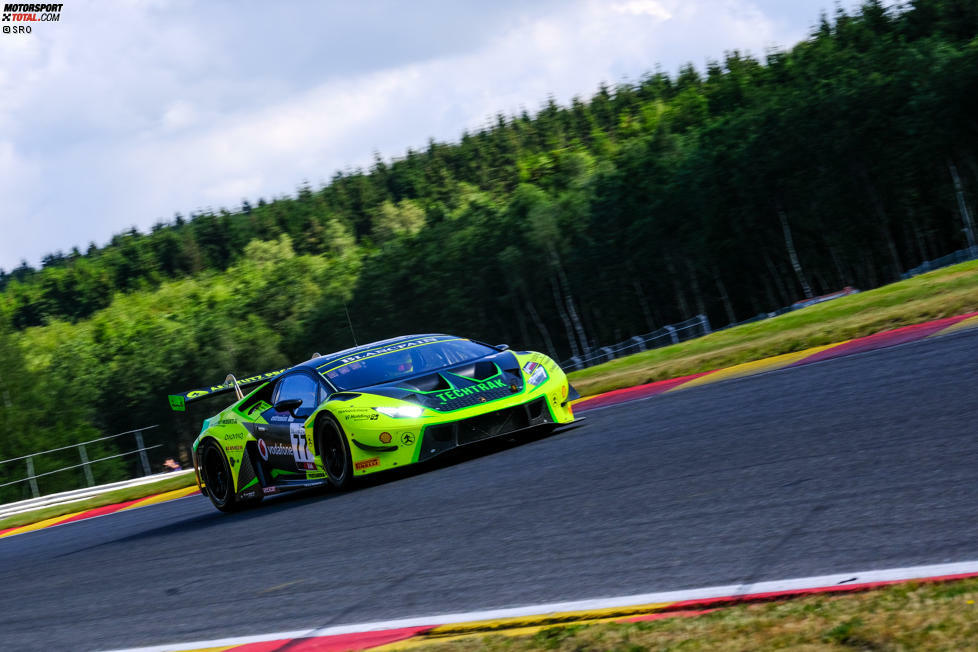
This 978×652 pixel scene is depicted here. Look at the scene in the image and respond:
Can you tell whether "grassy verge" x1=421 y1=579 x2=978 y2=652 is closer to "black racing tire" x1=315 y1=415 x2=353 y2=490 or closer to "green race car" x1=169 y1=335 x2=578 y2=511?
"green race car" x1=169 y1=335 x2=578 y2=511

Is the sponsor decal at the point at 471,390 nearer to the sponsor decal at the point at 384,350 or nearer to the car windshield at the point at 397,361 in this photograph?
the car windshield at the point at 397,361

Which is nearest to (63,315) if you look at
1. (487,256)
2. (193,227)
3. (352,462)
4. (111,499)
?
(193,227)

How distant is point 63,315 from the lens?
15150cm

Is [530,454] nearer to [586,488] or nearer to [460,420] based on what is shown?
[460,420]

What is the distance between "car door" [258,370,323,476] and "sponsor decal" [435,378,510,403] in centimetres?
115

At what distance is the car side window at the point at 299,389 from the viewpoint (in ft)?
31.8

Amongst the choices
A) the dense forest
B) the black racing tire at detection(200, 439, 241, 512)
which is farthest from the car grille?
the dense forest

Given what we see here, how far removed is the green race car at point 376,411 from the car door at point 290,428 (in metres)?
0.01

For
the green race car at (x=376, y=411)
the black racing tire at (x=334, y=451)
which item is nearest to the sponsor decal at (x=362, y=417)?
the green race car at (x=376, y=411)

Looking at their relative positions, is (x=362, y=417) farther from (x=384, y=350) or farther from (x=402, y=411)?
(x=384, y=350)

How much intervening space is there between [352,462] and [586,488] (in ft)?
9.80

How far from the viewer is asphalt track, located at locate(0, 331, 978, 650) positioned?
176 inches

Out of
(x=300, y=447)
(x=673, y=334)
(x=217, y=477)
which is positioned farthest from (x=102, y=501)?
(x=673, y=334)

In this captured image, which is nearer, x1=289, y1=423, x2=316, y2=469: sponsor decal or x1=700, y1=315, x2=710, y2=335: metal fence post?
x1=289, y1=423, x2=316, y2=469: sponsor decal
